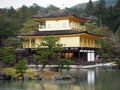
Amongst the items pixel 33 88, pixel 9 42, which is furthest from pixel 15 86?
pixel 9 42

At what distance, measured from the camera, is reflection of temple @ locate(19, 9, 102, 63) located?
146ft

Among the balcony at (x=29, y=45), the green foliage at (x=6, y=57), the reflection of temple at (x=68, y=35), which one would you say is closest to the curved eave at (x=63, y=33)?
the reflection of temple at (x=68, y=35)

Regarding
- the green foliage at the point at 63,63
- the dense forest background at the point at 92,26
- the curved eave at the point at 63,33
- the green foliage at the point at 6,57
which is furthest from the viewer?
the dense forest background at the point at 92,26

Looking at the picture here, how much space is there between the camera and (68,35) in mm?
44594

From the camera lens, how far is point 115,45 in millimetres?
55188

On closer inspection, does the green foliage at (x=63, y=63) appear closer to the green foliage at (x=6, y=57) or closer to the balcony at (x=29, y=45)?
the green foliage at (x=6, y=57)

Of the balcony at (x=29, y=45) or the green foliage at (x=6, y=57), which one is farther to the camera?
the balcony at (x=29, y=45)

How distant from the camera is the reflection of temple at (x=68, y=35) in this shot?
146ft

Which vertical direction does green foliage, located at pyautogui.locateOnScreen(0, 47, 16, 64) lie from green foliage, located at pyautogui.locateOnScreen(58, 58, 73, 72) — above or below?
above

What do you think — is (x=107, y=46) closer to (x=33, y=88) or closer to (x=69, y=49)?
(x=69, y=49)

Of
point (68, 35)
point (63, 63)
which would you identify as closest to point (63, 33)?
point (68, 35)

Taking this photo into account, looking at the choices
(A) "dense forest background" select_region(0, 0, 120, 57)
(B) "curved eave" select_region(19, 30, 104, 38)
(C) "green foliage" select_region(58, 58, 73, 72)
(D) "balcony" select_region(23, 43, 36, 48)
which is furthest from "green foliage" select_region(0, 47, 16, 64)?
(A) "dense forest background" select_region(0, 0, 120, 57)

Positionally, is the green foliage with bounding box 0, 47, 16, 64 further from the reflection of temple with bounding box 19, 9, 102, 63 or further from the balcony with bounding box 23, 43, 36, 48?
the reflection of temple with bounding box 19, 9, 102, 63

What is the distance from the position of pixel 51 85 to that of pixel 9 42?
26.2 m
